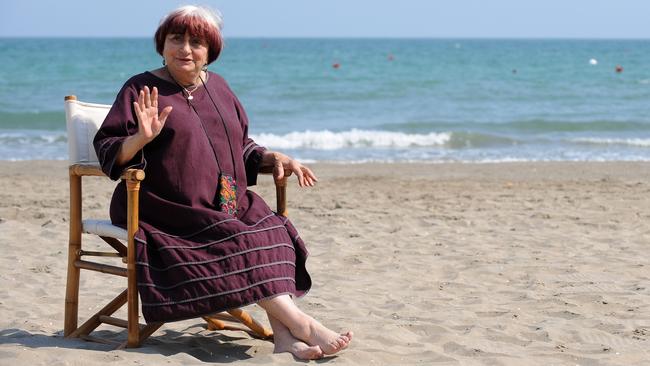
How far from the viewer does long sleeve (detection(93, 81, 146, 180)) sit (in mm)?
3656

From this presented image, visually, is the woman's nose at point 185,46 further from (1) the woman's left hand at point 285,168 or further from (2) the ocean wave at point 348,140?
(2) the ocean wave at point 348,140

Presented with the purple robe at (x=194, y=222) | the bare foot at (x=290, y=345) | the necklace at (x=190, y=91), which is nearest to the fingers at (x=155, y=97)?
the purple robe at (x=194, y=222)

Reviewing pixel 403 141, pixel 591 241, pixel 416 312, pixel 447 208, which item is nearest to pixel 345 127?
pixel 403 141

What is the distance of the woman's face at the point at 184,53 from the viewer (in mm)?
3771

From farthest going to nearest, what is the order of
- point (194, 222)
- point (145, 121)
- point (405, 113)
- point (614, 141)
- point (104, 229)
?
point (405, 113) → point (614, 141) → point (104, 229) → point (194, 222) → point (145, 121)

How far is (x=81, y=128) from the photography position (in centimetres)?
396

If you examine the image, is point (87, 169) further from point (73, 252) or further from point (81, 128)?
point (73, 252)

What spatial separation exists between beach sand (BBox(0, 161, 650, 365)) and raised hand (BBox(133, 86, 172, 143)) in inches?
32.8

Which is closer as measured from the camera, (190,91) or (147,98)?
(147,98)

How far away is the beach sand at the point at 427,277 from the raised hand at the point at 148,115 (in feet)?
2.73

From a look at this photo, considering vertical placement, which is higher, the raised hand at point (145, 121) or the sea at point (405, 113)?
the raised hand at point (145, 121)

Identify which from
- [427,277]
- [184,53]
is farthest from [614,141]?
[184,53]

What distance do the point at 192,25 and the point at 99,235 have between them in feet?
2.93

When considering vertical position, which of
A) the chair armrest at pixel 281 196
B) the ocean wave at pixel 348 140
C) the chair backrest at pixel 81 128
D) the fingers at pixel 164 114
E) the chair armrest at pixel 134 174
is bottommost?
the ocean wave at pixel 348 140
